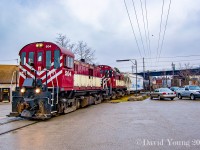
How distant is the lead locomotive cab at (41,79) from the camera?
47.6 feet

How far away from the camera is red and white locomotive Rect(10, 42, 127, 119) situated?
14.5 m

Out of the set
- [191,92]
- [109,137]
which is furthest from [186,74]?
Answer: [109,137]

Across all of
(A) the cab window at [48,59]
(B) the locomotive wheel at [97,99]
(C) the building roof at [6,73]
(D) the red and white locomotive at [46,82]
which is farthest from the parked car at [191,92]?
(C) the building roof at [6,73]

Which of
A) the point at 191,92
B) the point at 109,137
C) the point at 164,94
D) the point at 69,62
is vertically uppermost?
the point at 69,62

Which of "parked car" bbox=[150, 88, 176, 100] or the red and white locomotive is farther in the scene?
"parked car" bbox=[150, 88, 176, 100]

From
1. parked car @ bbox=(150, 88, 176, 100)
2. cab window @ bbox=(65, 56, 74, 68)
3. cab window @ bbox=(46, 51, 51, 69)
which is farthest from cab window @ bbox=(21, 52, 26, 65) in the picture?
parked car @ bbox=(150, 88, 176, 100)

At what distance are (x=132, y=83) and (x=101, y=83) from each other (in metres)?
23.1

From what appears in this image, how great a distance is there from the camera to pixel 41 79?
1559 centimetres

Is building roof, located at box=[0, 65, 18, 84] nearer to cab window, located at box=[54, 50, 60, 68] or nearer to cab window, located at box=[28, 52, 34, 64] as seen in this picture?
cab window, located at box=[28, 52, 34, 64]

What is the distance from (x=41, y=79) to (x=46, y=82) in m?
1.00

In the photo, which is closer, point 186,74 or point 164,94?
point 164,94

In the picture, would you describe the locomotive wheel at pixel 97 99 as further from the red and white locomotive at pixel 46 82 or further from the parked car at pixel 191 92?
the parked car at pixel 191 92

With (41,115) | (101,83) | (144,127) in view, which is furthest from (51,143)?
(101,83)

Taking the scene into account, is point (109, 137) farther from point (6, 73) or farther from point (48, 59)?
point (6, 73)
